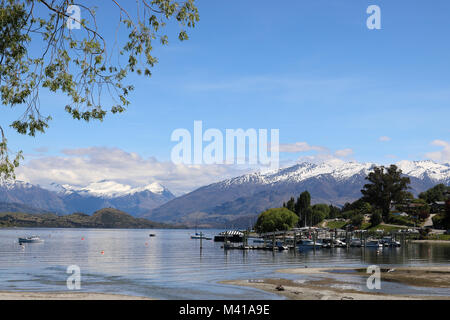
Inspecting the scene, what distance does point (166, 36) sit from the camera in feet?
91.7

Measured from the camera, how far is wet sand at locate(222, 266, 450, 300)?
49000 millimetres

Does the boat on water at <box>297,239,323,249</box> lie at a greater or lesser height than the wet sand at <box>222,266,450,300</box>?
lesser

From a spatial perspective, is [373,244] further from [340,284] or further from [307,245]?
[340,284]

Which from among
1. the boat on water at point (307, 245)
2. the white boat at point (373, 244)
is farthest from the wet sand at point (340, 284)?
the white boat at point (373, 244)

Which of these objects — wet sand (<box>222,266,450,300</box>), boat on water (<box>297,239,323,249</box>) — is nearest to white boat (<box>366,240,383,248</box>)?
boat on water (<box>297,239,323,249</box>)

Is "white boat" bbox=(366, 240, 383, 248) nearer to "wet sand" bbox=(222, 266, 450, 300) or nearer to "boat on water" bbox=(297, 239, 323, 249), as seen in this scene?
"boat on water" bbox=(297, 239, 323, 249)

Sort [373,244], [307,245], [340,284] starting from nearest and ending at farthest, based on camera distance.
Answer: [340,284], [307,245], [373,244]

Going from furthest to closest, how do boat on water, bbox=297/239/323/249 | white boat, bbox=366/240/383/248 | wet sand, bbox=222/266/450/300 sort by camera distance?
white boat, bbox=366/240/383/248 → boat on water, bbox=297/239/323/249 → wet sand, bbox=222/266/450/300

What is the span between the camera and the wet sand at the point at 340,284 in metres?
49.0

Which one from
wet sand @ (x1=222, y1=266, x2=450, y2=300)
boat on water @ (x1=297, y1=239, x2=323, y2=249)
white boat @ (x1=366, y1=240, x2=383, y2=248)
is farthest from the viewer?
white boat @ (x1=366, y1=240, x2=383, y2=248)

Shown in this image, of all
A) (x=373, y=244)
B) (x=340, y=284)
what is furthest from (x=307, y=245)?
(x=340, y=284)

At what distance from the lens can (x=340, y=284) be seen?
201 feet
